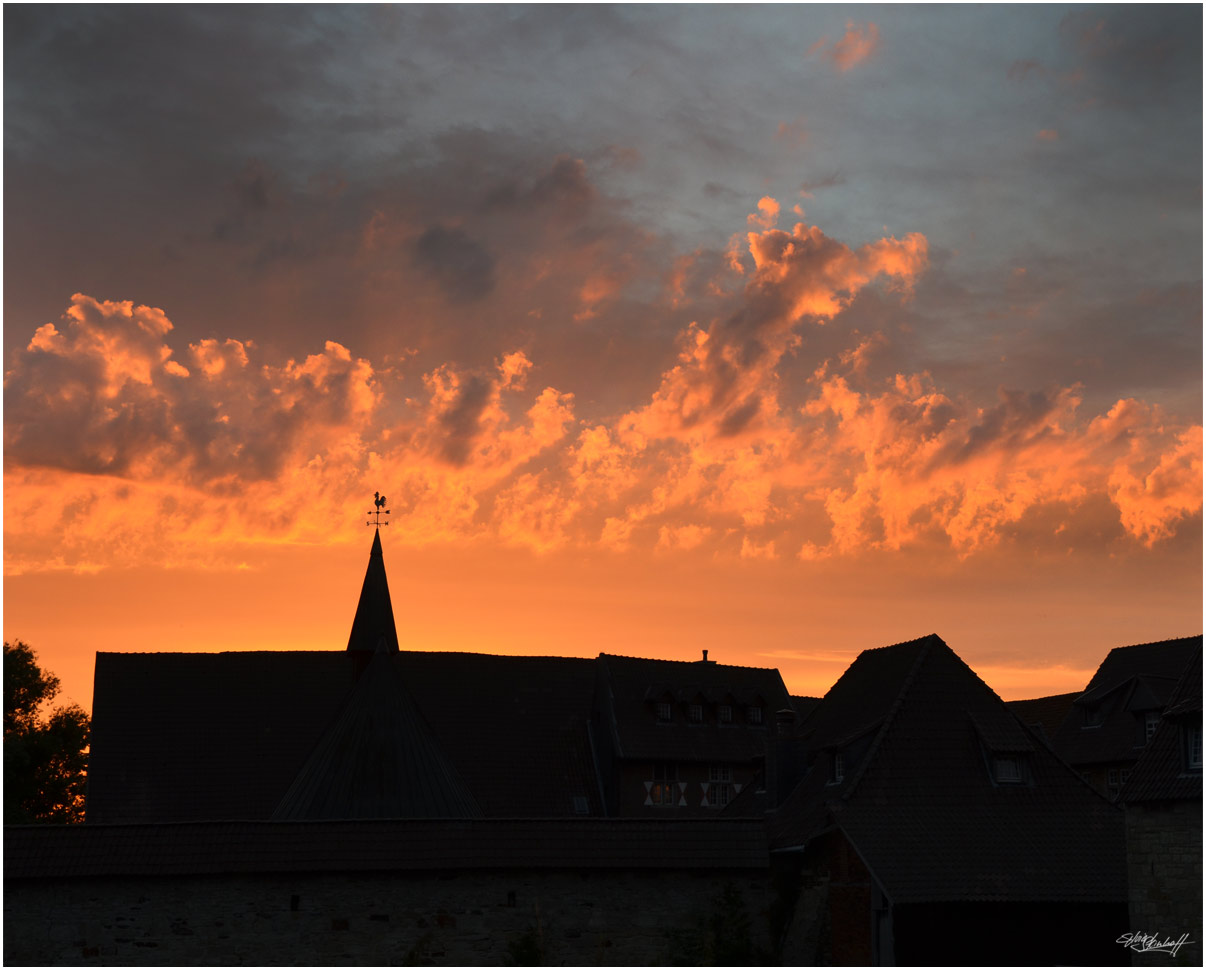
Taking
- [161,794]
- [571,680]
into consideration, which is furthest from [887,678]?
[161,794]

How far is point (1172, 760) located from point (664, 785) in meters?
25.5

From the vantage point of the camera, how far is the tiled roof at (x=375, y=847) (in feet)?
91.1

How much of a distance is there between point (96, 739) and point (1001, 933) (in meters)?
33.2

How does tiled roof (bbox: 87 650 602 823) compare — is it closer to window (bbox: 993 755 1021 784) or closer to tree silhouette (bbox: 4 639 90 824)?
tree silhouette (bbox: 4 639 90 824)

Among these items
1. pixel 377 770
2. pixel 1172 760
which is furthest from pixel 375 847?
pixel 1172 760

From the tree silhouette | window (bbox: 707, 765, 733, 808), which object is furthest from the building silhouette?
the tree silhouette

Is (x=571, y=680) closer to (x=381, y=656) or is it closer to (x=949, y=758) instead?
(x=381, y=656)

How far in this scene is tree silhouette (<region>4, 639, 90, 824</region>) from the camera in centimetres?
5903

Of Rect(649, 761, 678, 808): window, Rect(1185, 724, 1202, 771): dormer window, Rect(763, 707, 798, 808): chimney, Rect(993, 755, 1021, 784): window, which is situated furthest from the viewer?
Rect(649, 761, 678, 808): window

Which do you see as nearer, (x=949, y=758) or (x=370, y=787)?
(x=949, y=758)

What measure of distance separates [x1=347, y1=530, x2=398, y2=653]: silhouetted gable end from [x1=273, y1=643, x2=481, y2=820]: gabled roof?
36.4 feet

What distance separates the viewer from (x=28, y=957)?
26938 mm

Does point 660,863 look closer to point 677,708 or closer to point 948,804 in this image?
point 948,804
